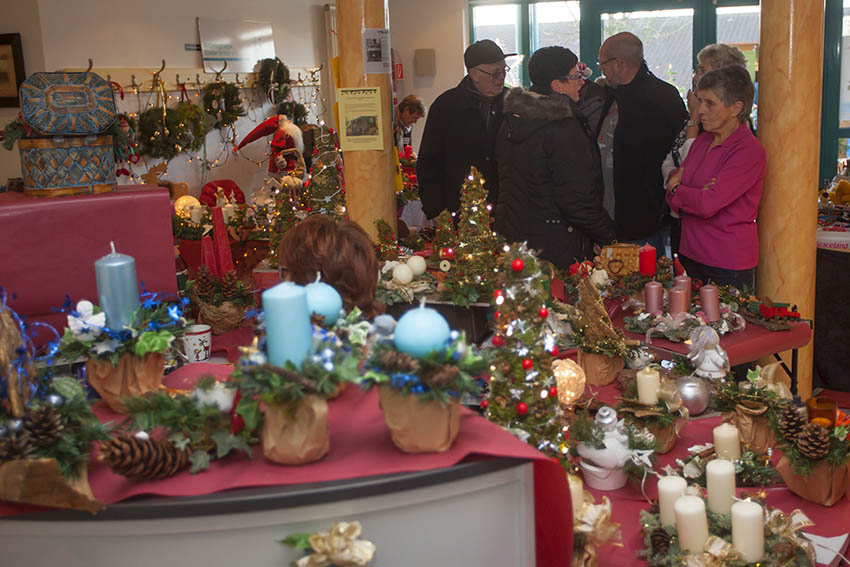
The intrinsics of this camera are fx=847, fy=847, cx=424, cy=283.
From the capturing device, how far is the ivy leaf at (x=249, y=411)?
138 centimetres

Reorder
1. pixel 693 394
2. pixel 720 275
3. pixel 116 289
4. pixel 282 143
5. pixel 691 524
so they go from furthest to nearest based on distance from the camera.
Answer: pixel 282 143 < pixel 720 275 < pixel 693 394 < pixel 691 524 < pixel 116 289

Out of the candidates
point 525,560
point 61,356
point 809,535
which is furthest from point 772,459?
point 61,356

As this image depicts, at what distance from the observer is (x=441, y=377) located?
4.38ft

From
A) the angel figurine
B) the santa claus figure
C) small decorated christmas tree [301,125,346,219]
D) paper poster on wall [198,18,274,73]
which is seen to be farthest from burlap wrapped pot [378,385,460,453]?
paper poster on wall [198,18,274,73]

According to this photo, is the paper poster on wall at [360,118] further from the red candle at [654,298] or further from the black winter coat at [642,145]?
the red candle at [654,298]

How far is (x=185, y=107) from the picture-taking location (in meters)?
6.78

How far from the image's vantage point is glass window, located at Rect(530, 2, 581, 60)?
9.49 m

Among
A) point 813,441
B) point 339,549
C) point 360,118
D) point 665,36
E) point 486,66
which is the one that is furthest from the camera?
point 665,36

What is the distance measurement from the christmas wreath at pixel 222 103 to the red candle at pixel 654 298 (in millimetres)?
5145

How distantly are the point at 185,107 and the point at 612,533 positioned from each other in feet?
19.2

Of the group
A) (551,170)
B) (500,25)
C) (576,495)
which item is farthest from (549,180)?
(500,25)

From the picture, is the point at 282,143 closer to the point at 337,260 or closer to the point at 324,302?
the point at 337,260

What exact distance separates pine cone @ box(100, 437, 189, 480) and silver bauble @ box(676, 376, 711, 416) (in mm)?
1625

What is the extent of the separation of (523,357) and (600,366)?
1.09 meters
